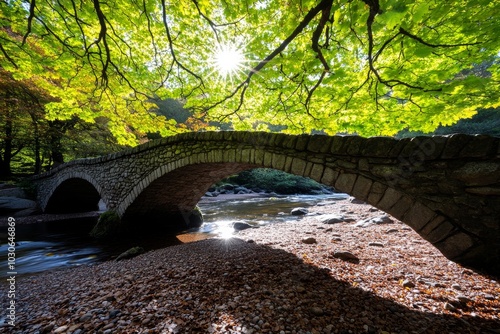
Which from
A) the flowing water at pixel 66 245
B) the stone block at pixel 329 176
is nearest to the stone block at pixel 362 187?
the stone block at pixel 329 176

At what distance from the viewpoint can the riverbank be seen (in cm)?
195

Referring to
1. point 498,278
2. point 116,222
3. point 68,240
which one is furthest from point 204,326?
point 68,240

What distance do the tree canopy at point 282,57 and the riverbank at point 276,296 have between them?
9.83 ft

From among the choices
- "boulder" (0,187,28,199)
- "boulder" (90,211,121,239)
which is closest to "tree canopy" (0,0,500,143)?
"boulder" (90,211,121,239)

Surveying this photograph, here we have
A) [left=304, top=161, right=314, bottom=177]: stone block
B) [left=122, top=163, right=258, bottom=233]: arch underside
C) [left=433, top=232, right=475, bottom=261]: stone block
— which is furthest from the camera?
[left=122, top=163, right=258, bottom=233]: arch underside

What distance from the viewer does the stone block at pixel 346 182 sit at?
9.95 ft

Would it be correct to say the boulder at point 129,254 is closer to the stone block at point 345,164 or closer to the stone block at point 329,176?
the stone block at point 329,176

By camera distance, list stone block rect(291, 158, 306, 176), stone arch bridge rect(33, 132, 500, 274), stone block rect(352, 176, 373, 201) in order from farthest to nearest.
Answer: stone block rect(291, 158, 306, 176) → stone block rect(352, 176, 373, 201) → stone arch bridge rect(33, 132, 500, 274)

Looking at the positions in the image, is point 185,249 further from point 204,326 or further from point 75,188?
point 75,188

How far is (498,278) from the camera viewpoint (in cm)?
233

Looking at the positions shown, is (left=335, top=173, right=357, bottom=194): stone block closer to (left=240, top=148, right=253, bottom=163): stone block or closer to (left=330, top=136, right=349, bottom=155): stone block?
(left=330, top=136, right=349, bottom=155): stone block

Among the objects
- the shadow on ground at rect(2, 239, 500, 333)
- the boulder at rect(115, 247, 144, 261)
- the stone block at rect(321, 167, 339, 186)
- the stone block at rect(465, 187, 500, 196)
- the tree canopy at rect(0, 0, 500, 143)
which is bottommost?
the boulder at rect(115, 247, 144, 261)

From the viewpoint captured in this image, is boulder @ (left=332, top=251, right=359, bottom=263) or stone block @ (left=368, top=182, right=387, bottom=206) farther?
boulder @ (left=332, top=251, right=359, bottom=263)

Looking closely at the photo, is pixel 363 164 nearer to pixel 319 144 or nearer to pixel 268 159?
pixel 319 144
